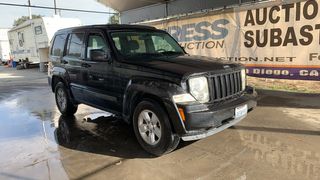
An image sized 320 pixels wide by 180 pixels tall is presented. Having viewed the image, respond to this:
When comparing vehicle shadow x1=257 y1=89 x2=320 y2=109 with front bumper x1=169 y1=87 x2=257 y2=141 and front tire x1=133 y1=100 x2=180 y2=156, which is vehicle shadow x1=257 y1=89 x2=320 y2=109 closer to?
front bumper x1=169 y1=87 x2=257 y2=141

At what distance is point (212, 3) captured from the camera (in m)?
13.9

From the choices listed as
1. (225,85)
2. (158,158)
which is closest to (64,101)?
(158,158)

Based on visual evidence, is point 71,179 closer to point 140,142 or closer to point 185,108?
point 140,142

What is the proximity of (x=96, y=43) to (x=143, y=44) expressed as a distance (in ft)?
2.89

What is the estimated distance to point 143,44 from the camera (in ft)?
17.3

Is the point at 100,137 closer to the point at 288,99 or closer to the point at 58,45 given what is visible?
the point at 58,45

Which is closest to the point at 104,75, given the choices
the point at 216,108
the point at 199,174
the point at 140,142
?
the point at 140,142

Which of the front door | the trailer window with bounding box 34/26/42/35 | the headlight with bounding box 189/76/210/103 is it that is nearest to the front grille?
the headlight with bounding box 189/76/210/103

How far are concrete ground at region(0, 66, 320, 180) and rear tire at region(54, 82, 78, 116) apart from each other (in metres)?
0.22

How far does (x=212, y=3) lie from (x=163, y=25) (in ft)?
13.2

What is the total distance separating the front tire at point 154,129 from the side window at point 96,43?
138 centimetres

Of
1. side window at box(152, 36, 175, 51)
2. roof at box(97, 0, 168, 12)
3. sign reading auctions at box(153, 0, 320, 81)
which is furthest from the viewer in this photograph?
roof at box(97, 0, 168, 12)

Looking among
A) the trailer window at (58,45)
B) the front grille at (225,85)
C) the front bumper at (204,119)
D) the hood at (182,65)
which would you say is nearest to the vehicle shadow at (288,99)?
the front grille at (225,85)

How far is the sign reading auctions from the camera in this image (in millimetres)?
7301
